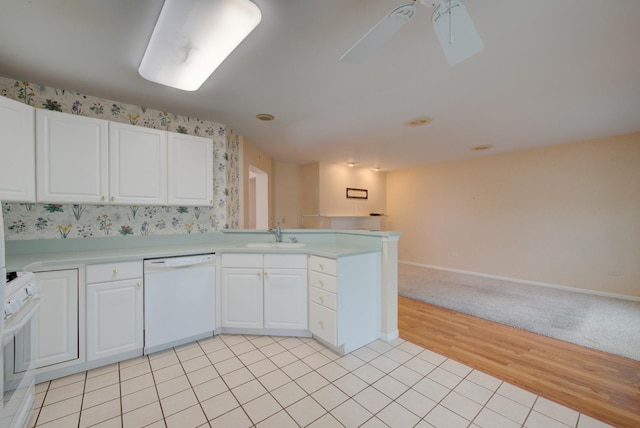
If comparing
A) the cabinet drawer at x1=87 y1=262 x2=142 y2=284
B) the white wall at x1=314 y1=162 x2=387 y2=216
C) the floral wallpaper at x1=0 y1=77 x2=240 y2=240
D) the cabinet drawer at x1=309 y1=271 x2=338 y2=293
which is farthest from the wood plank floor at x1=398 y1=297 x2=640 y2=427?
the white wall at x1=314 y1=162 x2=387 y2=216

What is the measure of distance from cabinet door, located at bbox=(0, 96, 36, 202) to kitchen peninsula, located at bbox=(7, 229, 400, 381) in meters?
0.51

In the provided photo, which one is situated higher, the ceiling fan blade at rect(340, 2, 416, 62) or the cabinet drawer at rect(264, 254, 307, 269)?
the ceiling fan blade at rect(340, 2, 416, 62)

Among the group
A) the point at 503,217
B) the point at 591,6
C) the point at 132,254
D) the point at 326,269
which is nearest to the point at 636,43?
the point at 591,6

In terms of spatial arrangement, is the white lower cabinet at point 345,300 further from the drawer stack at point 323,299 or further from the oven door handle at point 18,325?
the oven door handle at point 18,325

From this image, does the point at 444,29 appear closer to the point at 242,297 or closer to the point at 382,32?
the point at 382,32

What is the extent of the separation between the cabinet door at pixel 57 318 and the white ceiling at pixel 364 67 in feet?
5.13

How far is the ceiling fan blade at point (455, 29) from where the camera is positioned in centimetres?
113

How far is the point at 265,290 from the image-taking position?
8.11 ft

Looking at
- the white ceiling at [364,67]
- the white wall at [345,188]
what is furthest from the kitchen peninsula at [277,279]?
the white wall at [345,188]

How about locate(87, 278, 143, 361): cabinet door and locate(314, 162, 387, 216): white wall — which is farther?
locate(314, 162, 387, 216): white wall

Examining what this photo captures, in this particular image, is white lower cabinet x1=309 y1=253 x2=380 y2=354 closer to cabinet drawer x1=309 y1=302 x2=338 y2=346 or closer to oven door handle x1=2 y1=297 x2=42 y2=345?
cabinet drawer x1=309 y1=302 x2=338 y2=346

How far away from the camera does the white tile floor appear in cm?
152

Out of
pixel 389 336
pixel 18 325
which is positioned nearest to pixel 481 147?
pixel 389 336

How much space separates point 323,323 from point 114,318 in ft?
5.48
